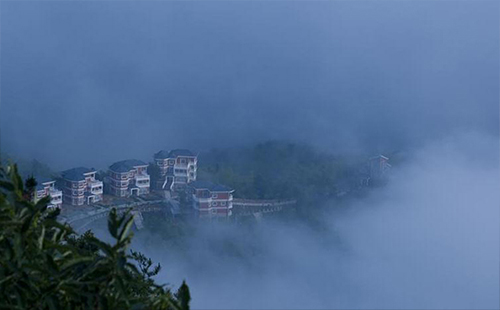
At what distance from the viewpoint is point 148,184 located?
33.9 ft

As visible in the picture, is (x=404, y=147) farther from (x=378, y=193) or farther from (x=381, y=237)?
(x=381, y=237)

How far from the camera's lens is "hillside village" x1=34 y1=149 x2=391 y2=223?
950 cm

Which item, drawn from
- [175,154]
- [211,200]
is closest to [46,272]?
[211,200]

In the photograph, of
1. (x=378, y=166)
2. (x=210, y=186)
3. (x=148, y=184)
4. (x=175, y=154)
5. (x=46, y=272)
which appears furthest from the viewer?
(x=378, y=166)

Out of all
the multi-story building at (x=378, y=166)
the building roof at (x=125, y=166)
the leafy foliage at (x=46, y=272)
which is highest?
the multi-story building at (x=378, y=166)

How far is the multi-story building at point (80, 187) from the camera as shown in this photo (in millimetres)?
9438

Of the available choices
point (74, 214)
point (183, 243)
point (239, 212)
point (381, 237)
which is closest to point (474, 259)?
point (381, 237)

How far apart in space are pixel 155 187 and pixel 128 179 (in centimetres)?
46

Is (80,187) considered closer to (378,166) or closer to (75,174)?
(75,174)

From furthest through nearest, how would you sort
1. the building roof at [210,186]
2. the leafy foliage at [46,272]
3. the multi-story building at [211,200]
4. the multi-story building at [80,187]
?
the building roof at [210,186], the multi-story building at [211,200], the multi-story building at [80,187], the leafy foliage at [46,272]

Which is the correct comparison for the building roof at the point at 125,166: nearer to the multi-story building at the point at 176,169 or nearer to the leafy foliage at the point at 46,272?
the multi-story building at the point at 176,169

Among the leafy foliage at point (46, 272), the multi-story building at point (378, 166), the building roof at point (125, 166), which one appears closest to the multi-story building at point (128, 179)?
the building roof at point (125, 166)

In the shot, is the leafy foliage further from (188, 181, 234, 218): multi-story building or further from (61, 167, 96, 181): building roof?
(188, 181, 234, 218): multi-story building

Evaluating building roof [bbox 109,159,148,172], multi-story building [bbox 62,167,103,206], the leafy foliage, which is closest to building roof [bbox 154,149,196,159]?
building roof [bbox 109,159,148,172]
